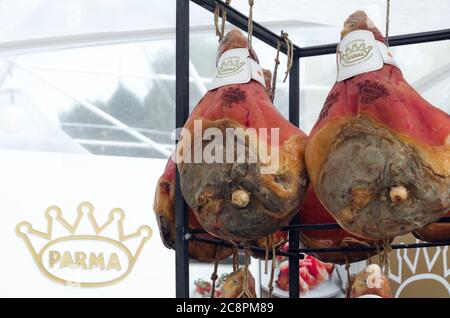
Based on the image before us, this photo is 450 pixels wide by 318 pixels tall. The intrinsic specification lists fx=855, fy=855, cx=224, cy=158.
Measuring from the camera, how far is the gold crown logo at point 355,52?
1226mm

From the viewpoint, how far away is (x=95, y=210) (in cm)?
496

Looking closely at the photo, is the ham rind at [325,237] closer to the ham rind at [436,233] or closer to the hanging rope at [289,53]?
the ham rind at [436,233]

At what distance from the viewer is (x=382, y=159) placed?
1.10 metres

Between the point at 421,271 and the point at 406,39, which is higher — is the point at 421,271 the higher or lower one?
the lower one

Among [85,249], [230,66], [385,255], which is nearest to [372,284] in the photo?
[385,255]

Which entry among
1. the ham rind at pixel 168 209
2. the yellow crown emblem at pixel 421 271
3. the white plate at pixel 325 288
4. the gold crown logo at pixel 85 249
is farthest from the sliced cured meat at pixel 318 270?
the ham rind at pixel 168 209

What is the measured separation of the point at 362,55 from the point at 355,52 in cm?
1

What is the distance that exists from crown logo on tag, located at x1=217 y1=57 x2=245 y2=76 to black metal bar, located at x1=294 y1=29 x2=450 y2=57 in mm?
371

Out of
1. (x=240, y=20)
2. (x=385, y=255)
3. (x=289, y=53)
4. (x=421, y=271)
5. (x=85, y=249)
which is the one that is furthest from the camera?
(x=85, y=249)

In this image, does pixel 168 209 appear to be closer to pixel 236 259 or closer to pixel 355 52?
pixel 236 259

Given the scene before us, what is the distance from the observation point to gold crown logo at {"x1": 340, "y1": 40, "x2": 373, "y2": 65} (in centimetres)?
123

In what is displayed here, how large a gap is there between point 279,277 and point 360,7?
199 centimetres

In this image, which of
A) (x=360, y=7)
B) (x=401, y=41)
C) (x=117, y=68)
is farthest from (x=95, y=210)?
(x=401, y=41)
